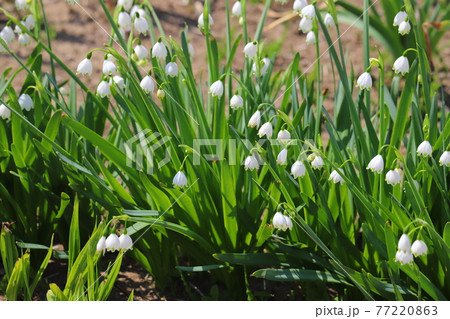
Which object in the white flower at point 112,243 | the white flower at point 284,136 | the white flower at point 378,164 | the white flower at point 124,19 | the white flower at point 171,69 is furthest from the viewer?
the white flower at point 124,19

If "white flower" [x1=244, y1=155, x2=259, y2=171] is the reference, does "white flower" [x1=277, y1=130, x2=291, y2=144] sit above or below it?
above

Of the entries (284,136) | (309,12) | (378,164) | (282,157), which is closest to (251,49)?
(309,12)

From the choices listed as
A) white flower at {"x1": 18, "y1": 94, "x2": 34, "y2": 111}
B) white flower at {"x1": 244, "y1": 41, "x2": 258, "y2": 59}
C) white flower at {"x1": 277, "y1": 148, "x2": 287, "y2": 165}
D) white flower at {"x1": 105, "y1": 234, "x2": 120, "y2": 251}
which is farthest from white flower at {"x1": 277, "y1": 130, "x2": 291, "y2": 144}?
white flower at {"x1": 18, "y1": 94, "x2": 34, "y2": 111}

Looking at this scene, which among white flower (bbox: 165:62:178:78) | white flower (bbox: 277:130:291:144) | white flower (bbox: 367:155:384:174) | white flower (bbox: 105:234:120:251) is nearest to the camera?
white flower (bbox: 105:234:120:251)

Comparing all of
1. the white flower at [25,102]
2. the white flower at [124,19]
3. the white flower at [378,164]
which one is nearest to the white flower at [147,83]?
the white flower at [124,19]

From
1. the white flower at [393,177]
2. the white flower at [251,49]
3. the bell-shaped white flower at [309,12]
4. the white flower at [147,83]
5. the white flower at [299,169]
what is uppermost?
the bell-shaped white flower at [309,12]

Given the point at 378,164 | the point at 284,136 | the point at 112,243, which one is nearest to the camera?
the point at 112,243

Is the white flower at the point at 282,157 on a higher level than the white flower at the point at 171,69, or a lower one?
lower

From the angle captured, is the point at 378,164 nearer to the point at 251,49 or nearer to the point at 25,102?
the point at 251,49

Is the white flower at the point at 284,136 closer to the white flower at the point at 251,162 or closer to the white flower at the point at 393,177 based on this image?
the white flower at the point at 251,162

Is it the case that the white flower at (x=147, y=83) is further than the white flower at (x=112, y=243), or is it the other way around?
the white flower at (x=147, y=83)

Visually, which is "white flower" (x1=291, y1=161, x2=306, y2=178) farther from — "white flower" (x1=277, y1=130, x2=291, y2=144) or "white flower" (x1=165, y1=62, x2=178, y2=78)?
"white flower" (x1=165, y1=62, x2=178, y2=78)

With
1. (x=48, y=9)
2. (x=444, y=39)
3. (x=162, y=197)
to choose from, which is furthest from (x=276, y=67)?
(x=162, y=197)
